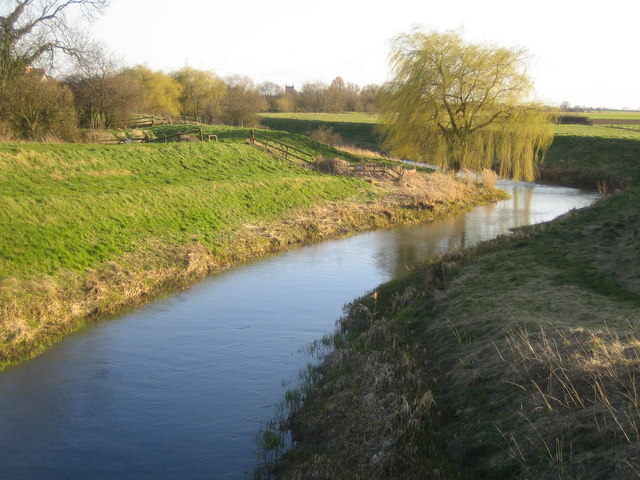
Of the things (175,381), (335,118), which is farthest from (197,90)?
(175,381)

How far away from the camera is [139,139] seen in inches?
1366

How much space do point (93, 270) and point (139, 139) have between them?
69.6 ft

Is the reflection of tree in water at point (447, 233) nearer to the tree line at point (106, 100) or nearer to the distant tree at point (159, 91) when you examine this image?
the tree line at point (106, 100)

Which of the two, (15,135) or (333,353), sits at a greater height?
(15,135)

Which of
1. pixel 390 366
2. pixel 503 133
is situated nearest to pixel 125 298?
pixel 390 366

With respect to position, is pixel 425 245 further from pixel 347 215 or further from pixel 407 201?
pixel 407 201

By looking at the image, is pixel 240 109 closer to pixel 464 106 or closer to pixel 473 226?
pixel 464 106

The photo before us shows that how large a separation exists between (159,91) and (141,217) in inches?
2064

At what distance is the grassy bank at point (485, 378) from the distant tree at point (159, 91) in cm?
5842

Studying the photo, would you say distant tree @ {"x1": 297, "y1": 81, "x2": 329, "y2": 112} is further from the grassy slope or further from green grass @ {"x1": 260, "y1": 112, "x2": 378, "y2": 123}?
the grassy slope

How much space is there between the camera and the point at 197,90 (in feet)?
237

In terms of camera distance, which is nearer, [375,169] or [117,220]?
[117,220]

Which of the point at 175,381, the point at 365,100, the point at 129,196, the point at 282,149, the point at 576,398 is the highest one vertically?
the point at 365,100

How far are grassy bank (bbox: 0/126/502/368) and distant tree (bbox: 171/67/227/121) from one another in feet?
128
